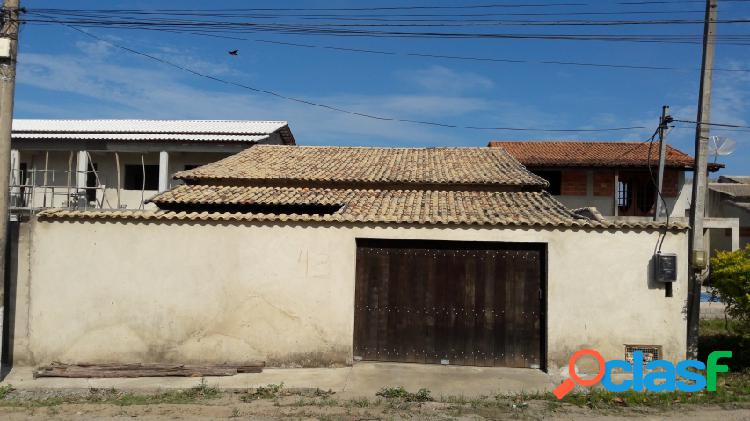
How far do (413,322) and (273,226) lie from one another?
9.10 ft

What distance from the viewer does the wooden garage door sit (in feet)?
27.1

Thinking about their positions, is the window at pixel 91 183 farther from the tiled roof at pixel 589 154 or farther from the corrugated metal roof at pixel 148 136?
the tiled roof at pixel 589 154

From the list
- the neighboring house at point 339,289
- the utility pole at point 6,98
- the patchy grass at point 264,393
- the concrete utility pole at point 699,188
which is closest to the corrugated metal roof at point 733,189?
the concrete utility pole at point 699,188

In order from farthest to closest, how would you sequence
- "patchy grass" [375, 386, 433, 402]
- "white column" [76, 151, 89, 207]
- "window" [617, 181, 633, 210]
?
1. "window" [617, 181, 633, 210]
2. "white column" [76, 151, 89, 207]
3. "patchy grass" [375, 386, 433, 402]

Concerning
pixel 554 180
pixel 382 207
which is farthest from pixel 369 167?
pixel 554 180

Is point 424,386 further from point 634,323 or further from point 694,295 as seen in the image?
point 694,295

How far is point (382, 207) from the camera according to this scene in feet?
32.3

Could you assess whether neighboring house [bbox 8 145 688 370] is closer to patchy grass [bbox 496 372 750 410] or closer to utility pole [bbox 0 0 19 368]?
utility pole [bbox 0 0 19 368]

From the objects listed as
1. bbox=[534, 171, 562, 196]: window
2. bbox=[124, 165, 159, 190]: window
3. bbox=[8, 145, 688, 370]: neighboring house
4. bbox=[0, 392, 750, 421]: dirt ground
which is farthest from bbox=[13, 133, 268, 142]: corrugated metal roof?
bbox=[0, 392, 750, 421]: dirt ground

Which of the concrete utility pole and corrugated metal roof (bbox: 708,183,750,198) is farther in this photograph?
A: corrugated metal roof (bbox: 708,183,750,198)

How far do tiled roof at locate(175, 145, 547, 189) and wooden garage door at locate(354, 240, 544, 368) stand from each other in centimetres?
398

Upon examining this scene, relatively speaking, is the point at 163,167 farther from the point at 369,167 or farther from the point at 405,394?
the point at 405,394

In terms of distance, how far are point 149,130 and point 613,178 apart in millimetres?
18487

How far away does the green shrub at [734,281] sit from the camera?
7.88m
